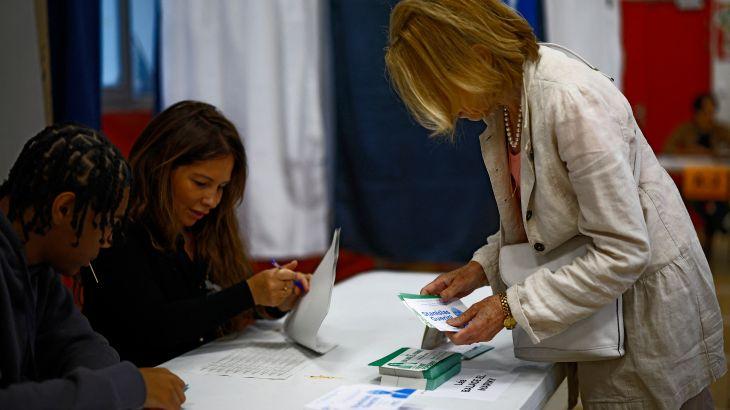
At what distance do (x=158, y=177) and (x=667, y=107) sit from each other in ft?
26.8

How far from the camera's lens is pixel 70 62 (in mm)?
3252

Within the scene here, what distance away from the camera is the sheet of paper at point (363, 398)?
139cm

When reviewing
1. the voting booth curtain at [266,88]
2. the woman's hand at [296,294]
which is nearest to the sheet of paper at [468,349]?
the woman's hand at [296,294]

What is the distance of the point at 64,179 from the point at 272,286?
2.40ft

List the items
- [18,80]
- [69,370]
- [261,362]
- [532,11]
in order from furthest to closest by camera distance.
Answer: [532,11] < [18,80] < [261,362] < [69,370]

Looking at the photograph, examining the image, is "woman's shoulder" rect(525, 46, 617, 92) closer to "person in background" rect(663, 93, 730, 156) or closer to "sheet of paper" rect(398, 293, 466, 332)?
"sheet of paper" rect(398, 293, 466, 332)

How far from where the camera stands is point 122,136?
13.6 feet

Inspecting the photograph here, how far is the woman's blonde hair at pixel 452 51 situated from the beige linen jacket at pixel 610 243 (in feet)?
0.17

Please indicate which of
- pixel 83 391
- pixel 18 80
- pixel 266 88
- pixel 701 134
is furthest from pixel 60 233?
pixel 701 134

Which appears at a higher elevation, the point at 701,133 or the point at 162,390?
the point at 162,390

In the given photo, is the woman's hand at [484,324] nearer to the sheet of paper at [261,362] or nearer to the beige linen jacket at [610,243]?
the beige linen jacket at [610,243]

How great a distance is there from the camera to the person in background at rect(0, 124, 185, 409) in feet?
3.83

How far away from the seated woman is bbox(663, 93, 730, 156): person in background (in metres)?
6.45

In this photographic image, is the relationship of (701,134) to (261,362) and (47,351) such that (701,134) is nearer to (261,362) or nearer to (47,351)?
(261,362)
